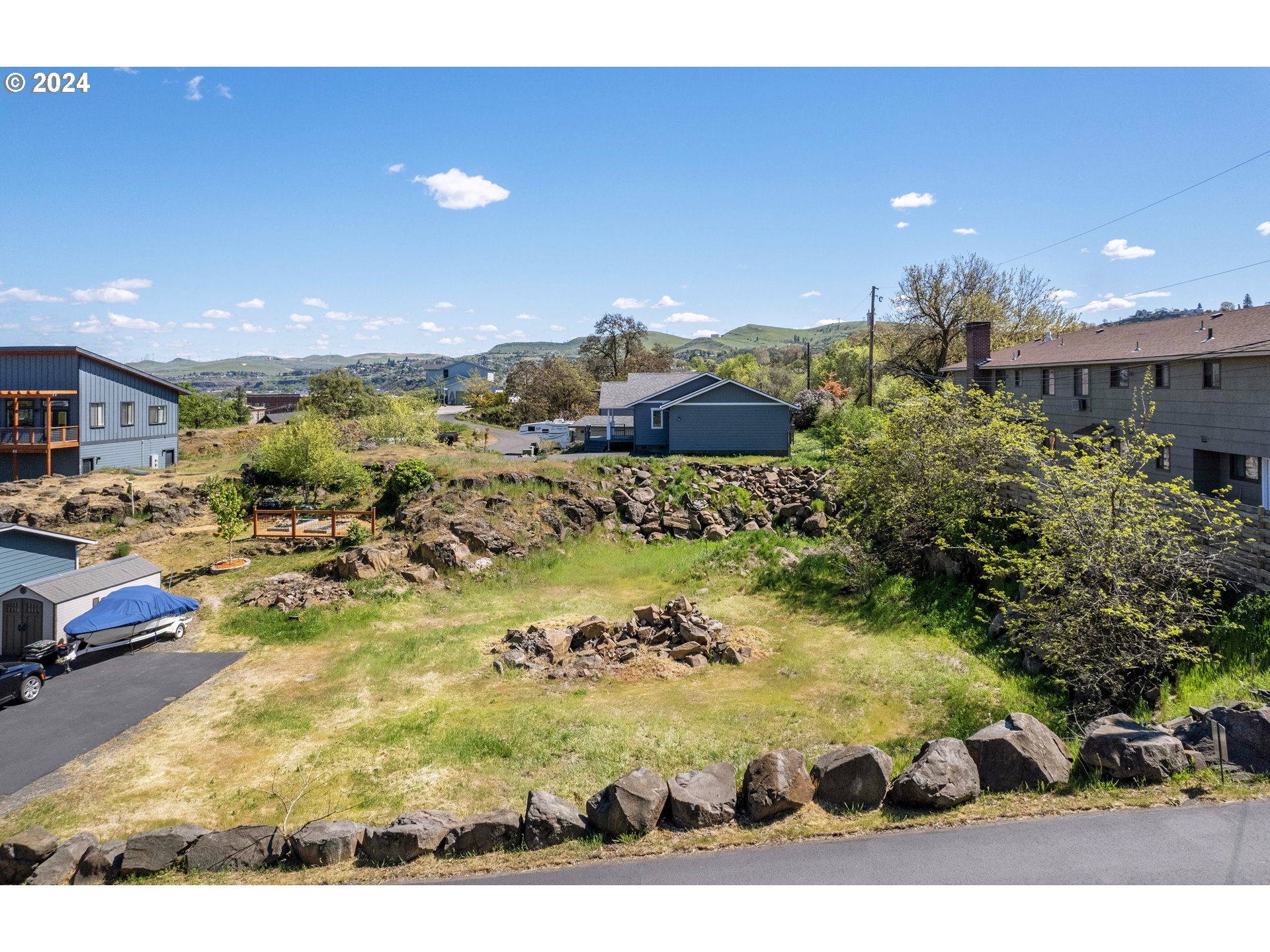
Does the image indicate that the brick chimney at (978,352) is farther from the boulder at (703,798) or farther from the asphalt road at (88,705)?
the asphalt road at (88,705)

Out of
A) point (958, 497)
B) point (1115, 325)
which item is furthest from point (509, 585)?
point (1115, 325)

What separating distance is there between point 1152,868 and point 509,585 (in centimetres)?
1959

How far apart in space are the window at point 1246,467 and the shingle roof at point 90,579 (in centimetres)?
3076

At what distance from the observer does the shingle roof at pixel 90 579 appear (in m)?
16.6

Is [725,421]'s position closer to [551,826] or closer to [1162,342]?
[1162,342]

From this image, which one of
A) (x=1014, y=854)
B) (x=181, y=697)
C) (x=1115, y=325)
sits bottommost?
(x=181, y=697)

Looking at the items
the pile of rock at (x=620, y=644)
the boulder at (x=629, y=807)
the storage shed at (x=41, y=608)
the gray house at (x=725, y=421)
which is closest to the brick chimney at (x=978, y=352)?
the gray house at (x=725, y=421)

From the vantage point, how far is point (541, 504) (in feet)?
93.7

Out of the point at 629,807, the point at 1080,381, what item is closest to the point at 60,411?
the point at 629,807

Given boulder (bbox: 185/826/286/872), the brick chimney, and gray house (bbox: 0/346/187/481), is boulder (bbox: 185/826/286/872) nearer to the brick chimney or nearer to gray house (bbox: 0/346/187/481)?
gray house (bbox: 0/346/187/481)

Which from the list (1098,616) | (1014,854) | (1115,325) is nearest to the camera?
(1014,854)

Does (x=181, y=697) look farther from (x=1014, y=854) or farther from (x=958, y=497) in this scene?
(x=958, y=497)

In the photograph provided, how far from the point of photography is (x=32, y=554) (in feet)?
57.6

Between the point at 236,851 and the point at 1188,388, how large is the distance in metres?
25.5
